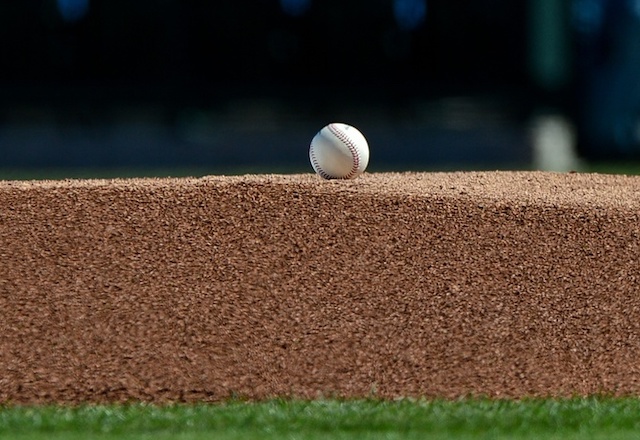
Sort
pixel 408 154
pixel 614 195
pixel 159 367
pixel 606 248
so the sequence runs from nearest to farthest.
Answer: pixel 159 367, pixel 606 248, pixel 614 195, pixel 408 154

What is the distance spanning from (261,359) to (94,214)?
1.56 metres

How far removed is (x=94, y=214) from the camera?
6.65m

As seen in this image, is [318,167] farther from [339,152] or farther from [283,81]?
[283,81]

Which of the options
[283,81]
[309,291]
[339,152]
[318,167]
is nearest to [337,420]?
[309,291]

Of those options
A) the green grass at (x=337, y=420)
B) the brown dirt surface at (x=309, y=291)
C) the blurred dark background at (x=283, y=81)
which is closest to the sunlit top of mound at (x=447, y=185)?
the brown dirt surface at (x=309, y=291)

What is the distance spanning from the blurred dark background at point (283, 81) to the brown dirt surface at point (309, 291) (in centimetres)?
1022

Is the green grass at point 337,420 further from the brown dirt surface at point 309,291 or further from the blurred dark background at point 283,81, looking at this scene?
the blurred dark background at point 283,81

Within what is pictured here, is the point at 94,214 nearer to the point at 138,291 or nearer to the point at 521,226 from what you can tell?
the point at 138,291

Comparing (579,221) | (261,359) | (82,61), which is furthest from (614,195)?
(82,61)

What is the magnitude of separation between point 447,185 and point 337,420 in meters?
2.75

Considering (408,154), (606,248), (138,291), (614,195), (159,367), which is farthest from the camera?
(408,154)

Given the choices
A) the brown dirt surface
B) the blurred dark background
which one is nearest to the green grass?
the brown dirt surface

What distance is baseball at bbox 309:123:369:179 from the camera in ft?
24.3

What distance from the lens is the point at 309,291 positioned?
609cm
